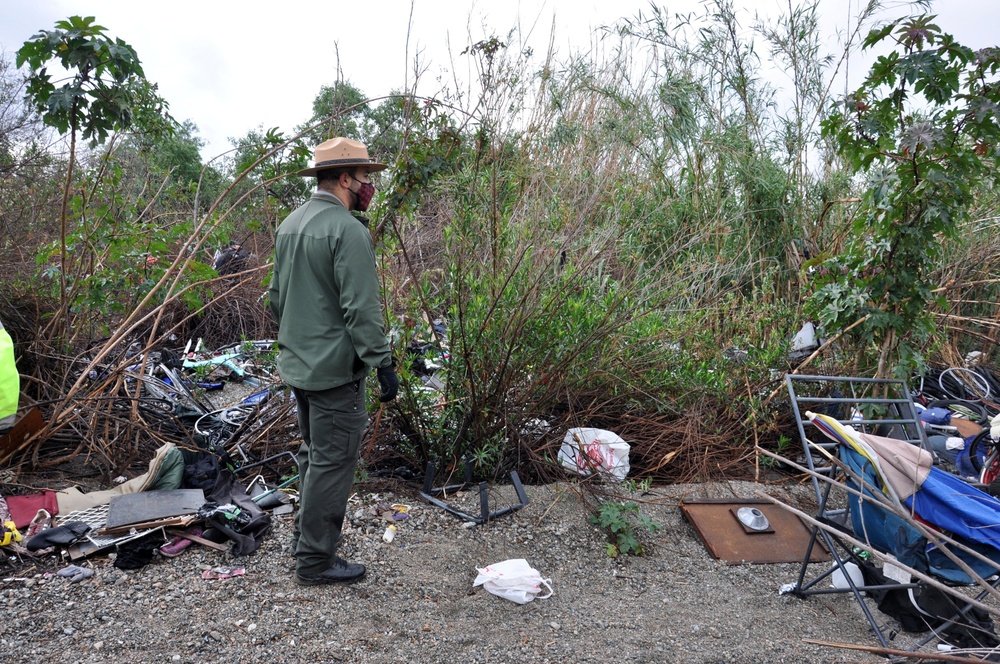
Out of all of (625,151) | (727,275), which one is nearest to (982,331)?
(727,275)

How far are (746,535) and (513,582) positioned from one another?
64.2 inches

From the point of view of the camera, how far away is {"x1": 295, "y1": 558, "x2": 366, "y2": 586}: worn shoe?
3.51 m

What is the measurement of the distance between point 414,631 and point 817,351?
397cm

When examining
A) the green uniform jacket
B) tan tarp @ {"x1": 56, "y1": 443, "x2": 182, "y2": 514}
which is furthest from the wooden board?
the green uniform jacket

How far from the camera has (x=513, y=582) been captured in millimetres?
3596

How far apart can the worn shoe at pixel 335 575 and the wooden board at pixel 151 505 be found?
0.91 m

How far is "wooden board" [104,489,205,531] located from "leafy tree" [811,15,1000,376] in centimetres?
442

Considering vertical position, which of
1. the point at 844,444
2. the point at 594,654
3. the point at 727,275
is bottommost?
the point at 594,654

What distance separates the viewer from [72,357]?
5.25 metres

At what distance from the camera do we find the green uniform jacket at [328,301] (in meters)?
3.30

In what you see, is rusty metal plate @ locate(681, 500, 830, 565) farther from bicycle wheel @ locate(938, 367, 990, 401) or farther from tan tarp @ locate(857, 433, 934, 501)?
bicycle wheel @ locate(938, 367, 990, 401)

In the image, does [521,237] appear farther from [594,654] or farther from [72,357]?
[72,357]

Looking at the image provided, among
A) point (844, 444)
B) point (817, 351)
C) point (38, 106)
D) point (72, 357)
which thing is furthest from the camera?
point (817, 351)

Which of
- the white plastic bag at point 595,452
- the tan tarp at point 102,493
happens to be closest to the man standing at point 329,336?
the tan tarp at point 102,493
